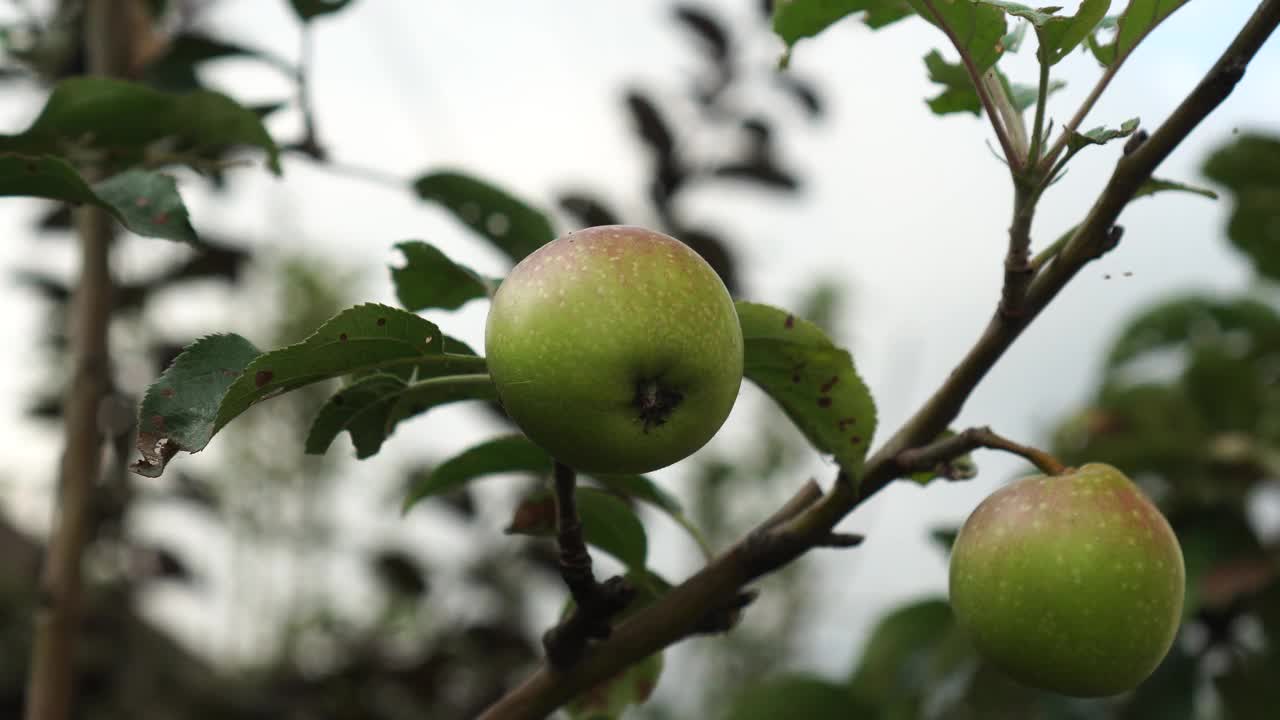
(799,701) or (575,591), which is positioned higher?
(575,591)

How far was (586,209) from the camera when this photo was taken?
1.57 metres

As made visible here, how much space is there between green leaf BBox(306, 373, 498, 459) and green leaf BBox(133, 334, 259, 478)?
0.07m

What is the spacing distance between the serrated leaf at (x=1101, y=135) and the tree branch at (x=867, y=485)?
1cm

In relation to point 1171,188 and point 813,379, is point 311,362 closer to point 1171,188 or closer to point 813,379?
point 813,379

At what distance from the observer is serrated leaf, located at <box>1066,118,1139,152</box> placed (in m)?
0.52

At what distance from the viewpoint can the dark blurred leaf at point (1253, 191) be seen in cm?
137

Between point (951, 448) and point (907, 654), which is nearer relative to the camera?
point (951, 448)

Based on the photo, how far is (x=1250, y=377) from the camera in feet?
5.23

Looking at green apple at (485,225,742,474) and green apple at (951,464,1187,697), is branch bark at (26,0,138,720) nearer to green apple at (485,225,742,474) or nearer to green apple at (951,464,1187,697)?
green apple at (485,225,742,474)

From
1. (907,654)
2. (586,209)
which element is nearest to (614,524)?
(907,654)

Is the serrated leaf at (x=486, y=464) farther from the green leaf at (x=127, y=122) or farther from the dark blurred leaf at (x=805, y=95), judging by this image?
the dark blurred leaf at (x=805, y=95)

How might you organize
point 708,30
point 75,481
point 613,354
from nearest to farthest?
point 613,354
point 75,481
point 708,30

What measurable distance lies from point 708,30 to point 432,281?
47.4 inches

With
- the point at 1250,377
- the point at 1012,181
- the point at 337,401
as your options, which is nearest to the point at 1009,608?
the point at 1012,181
